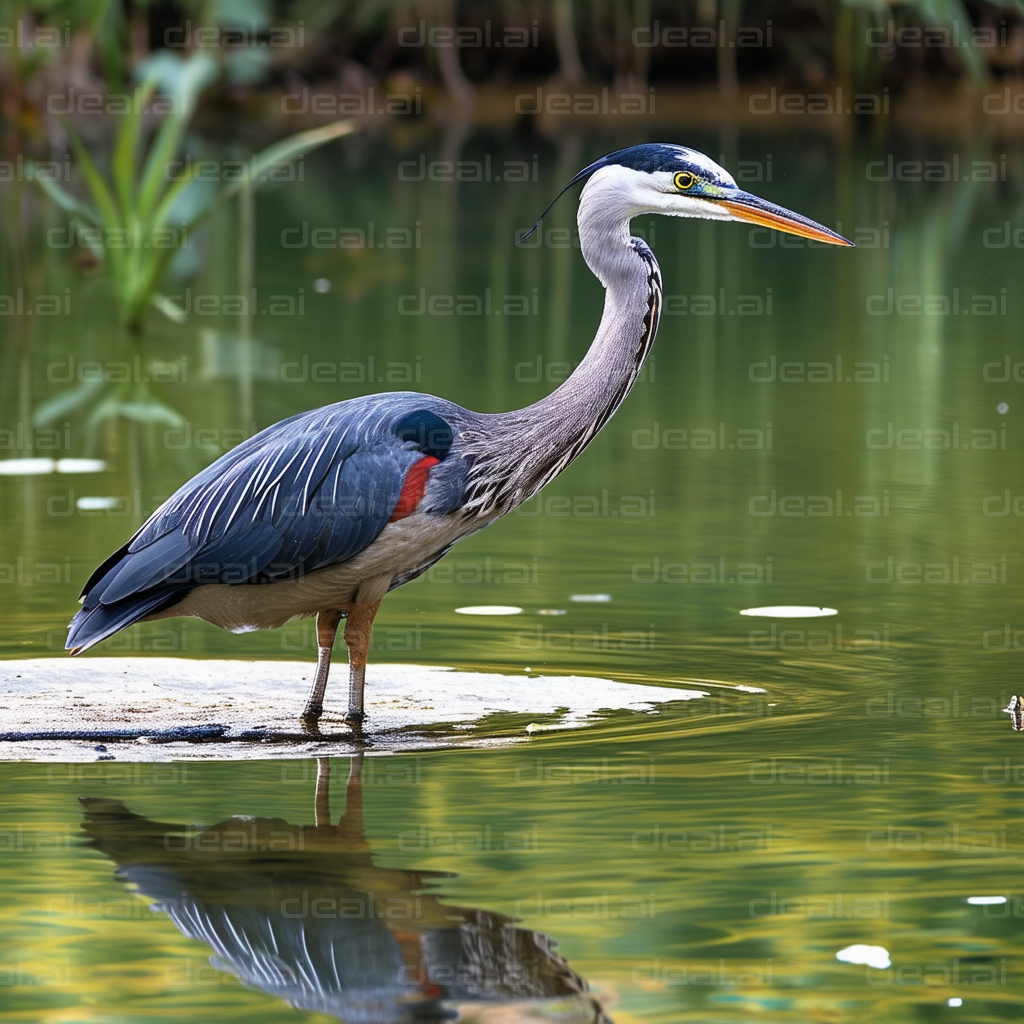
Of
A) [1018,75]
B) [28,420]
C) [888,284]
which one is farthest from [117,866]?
[1018,75]

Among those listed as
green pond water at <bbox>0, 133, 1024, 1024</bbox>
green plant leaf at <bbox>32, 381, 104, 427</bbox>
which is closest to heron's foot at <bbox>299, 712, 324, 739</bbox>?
green pond water at <bbox>0, 133, 1024, 1024</bbox>

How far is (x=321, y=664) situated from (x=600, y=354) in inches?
51.2

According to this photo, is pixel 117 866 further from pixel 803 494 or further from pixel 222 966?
pixel 803 494

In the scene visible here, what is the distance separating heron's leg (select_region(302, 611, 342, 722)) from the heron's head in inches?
55.6

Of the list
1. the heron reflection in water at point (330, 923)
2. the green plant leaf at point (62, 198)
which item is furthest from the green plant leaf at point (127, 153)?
the heron reflection in water at point (330, 923)

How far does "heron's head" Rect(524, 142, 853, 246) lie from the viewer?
7.31 meters

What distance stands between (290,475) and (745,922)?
8.03ft

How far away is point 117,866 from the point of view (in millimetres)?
5777

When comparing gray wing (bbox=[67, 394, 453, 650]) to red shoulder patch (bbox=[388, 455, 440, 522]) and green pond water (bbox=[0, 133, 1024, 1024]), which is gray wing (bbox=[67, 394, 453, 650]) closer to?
red shoulder patch (bbox=[388, 455, 440, 522])

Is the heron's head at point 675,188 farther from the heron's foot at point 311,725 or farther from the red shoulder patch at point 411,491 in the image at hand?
the heron's foot at point 311,725

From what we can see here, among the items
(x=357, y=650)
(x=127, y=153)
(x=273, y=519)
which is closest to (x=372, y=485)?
(x=273, y=519)

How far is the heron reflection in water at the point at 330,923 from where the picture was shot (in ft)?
15.8

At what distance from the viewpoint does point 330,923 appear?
17.4 ft

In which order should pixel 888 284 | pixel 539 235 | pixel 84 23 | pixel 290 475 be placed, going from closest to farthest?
pixel 290 475 < pixel 888 284 < pixel 539 235 < pixel 84 23
